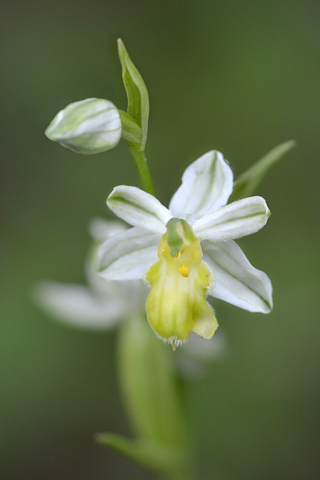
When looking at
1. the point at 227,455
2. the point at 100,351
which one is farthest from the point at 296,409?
the point at 100,351

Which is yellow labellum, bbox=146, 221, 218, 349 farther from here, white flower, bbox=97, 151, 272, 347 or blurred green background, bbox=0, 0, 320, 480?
blurred green background, bbox=0, 0, 320, 480

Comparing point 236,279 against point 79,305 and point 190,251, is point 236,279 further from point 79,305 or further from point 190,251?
point 79,305

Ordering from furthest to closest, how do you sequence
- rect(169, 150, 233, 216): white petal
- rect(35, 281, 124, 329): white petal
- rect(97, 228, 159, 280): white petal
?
rect(35, 281, 124, 329): white petal < rect(97, 228, 159, 280): white petal < rect(169, 150, 233, 216): white petal

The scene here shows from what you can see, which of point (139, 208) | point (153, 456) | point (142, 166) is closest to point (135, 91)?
point (142, 166)

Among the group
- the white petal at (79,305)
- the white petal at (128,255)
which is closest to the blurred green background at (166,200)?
the white petal at (79,305)

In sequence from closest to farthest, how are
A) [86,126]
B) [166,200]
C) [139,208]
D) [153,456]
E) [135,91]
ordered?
[86,126] < [135,91] < [139,208] < [153,456] < [166,200]

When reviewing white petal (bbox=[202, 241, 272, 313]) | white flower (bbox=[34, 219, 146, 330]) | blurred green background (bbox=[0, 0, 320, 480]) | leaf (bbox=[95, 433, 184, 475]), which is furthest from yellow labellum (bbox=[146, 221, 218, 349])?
blurred green background (bbox=[0, 0, 320, 480])

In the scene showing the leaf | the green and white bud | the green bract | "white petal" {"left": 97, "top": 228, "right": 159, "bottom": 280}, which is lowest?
the leaf
